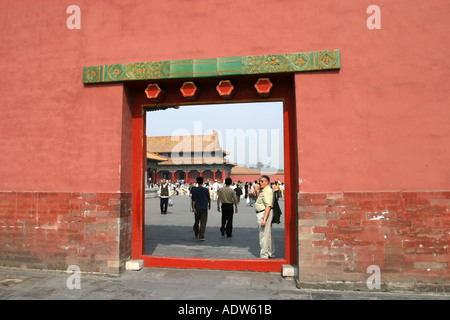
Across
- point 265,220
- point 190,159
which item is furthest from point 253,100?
point 190,159

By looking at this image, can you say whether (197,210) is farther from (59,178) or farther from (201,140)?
(201,140)

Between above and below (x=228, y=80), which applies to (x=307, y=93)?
below

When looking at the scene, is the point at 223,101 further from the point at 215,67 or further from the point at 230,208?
the point at 230,208

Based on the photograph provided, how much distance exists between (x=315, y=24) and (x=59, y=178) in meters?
4.63

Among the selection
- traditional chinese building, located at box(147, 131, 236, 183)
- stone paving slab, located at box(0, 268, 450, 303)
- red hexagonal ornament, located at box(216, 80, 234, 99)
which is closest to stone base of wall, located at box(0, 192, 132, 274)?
stone paving slab, located at box(0, 268, 450, 303)

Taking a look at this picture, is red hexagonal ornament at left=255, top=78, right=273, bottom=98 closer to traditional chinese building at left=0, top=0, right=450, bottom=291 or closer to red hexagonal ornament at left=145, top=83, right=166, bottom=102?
traditional chinese building at left=0, top=0, right=450, bottom=291

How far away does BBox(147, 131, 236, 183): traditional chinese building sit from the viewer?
156ft

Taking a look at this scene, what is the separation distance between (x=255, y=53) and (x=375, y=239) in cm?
312

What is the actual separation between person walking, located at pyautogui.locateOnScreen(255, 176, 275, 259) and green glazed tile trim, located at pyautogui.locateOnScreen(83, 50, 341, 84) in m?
2.20

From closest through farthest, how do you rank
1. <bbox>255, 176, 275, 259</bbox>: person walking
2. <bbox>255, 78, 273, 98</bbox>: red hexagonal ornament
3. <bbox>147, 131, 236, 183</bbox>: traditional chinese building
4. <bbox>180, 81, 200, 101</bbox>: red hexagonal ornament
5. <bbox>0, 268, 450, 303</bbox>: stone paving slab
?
<bbox>0, 268, 450, 303</bbox>: stone paving slab → <bbox>255, 78, 273, 98</bbox>: red hexagonal ornament → <bbox>180, 81, 200, 101</bbox>: red hexagonal ornament → <bbox>255, 176, 275, 259</bbox>: person walking → <bbox>147, 131, 236, 183</bbox>: traditional chinese building

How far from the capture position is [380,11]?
4367 millimetres

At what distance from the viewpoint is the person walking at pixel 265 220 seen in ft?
17.7

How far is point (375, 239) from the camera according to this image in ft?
13.3
